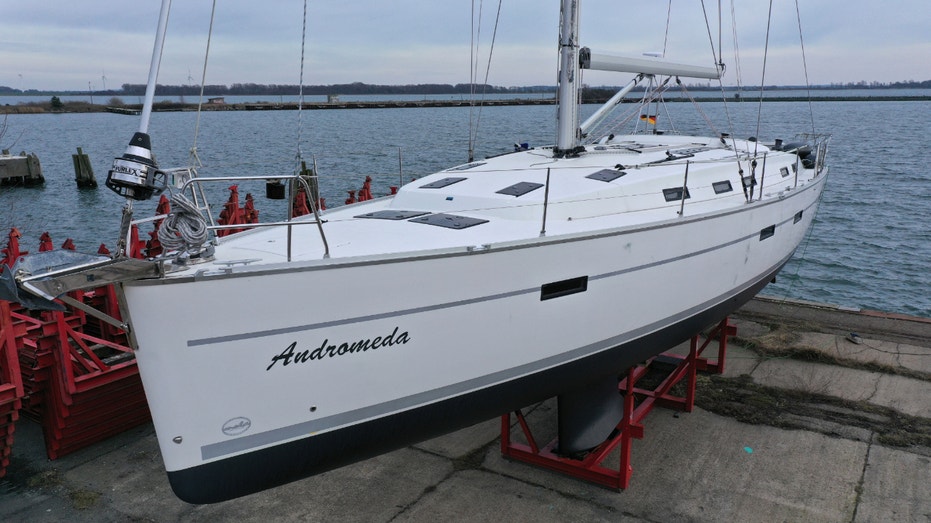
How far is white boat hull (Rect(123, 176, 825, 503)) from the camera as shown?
3.46 m

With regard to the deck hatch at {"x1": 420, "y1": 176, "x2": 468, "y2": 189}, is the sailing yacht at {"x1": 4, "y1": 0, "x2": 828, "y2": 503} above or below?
below

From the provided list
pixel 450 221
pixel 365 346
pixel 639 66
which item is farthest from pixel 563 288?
pixel 639 66

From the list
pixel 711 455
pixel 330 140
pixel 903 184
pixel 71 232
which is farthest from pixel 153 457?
pixel 330 140

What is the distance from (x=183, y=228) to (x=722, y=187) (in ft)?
17.1

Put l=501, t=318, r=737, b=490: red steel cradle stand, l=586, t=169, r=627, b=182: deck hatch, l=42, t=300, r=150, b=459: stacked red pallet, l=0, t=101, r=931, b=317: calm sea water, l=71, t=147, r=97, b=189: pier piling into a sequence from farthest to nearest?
l=71, t=147, r=97, b=189: pier piling → l=0, t=101, r=931, b=317: calm sea water → l=586, t=169, r=627, b=182: deck hatch → l=42, t=300, r=150, b=459: stacked red pallet → l=501, t=318, r=737, b=490: red steel cradle stand

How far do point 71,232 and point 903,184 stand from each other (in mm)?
31771

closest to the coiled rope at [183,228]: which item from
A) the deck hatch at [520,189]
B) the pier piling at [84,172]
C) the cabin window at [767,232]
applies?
the deck hatch at [520,189]

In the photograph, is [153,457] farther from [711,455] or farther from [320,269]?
[711,455]

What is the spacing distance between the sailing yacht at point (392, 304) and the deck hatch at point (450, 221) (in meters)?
0.03

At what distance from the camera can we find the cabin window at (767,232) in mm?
6892

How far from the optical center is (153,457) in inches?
236

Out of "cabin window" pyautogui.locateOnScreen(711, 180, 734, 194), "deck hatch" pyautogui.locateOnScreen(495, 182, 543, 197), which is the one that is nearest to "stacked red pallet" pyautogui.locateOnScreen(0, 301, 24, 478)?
"deck hatch" pyautogui.locateOnScreen(495, 182, 543, 197)

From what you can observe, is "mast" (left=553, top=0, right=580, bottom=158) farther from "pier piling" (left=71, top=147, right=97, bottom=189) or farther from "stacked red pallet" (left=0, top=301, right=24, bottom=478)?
"pier piling" (left=71, top=147, right=97, bottom=189)

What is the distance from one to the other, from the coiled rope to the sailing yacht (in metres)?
A: 0.01
